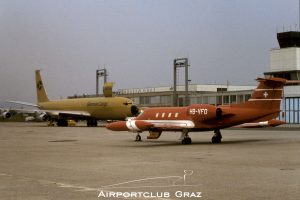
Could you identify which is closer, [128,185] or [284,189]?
[284,189]

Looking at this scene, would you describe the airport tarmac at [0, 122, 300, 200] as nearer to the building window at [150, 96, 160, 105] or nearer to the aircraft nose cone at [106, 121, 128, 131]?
the aircraft nose cone at [106, 121, 128, 131]

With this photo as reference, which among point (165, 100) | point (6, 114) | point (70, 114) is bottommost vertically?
point (6, 114)

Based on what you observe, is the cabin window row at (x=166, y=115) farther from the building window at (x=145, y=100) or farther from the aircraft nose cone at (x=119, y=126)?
the building window at (x=145, y=100)

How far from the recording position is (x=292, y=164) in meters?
19.8

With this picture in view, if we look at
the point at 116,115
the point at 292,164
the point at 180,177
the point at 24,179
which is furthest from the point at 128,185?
the point at 116,115

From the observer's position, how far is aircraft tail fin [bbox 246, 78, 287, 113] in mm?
32406

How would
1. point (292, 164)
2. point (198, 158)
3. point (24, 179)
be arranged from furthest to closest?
point (198, 158) < point (292, 164) < point (24, 179)

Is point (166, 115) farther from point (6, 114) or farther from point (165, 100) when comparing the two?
point (165, 100)

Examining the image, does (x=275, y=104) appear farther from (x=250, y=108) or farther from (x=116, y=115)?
(x=116, y=115)

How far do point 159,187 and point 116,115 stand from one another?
194 ft

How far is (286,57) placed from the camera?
320 ft

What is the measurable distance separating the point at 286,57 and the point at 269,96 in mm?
68103

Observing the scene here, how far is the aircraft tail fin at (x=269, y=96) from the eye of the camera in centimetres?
3241

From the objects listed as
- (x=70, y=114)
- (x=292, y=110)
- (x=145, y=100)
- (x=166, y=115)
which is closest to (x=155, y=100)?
(x=145, y=100)
